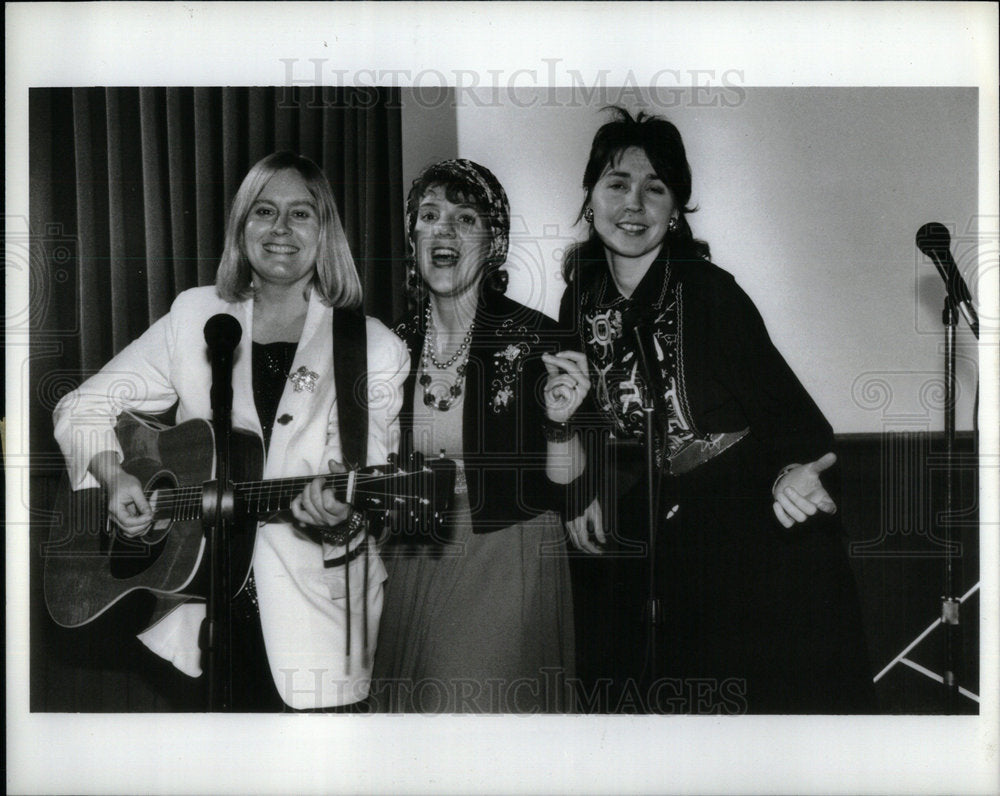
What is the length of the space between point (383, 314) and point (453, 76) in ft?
2.03

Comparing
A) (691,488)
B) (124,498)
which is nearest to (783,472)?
(691,488)

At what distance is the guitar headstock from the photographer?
7.57 ft

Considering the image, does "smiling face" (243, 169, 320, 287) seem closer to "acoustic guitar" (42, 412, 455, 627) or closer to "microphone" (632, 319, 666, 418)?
"acoustic guitar" (42, 412, 455, 627)

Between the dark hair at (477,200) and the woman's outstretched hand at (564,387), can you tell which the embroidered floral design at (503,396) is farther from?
the dark hair at (477,200)

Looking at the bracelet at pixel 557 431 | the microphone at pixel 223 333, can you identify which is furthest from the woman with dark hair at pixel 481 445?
the microphone at pixel 223 333

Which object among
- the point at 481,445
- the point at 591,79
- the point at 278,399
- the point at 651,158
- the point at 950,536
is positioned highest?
the point at 591,79

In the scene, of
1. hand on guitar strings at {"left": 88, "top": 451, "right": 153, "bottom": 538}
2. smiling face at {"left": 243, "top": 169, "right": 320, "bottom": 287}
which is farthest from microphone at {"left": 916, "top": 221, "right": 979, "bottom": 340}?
hand on guitar strings at {"left": 88, "top": 451, "right": 153, "bottom": 538}

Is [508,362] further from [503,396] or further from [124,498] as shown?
[124,498]

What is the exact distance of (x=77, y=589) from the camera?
235 centimetres

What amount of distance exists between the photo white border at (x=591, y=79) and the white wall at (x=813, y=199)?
0.07m

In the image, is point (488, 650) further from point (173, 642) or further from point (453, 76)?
point (453, 76)

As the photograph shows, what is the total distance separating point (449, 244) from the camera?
91.7 inches

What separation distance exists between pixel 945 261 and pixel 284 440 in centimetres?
170

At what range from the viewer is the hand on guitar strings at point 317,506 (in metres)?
2.30
